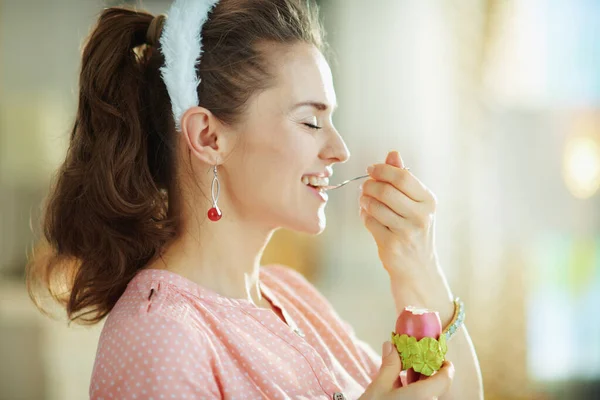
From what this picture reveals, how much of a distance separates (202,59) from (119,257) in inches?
15.0

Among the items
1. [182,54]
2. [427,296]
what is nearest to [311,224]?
[427,296]

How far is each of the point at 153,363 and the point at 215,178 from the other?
373mm

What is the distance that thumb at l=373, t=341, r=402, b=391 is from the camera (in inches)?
41.0

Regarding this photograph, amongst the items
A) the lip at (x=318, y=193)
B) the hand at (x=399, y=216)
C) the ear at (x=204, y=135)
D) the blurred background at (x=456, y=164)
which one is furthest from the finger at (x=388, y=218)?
the blurred background at (x=456, y=164)

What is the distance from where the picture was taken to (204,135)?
122 centimetres

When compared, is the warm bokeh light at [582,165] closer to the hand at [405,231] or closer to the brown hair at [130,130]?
the hand at [405,231]

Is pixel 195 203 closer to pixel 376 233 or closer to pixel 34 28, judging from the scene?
pixel 376 233

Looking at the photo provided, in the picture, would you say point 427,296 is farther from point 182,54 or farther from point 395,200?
point 182,54

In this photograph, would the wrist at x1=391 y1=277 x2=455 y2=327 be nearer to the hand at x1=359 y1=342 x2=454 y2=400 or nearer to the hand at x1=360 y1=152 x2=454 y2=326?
the hand at x1=360 y1=152 x2=454 y2=326

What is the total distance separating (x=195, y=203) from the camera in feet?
4.06

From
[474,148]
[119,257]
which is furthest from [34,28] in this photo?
[119,257]

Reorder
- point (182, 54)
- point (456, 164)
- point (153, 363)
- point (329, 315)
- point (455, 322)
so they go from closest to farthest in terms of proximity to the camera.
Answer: point (153, 363), point (182, 54), point (455, 322), point (329, 315), point (456, 164)

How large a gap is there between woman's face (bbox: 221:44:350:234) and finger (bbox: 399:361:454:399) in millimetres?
354

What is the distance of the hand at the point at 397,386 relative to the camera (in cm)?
103
